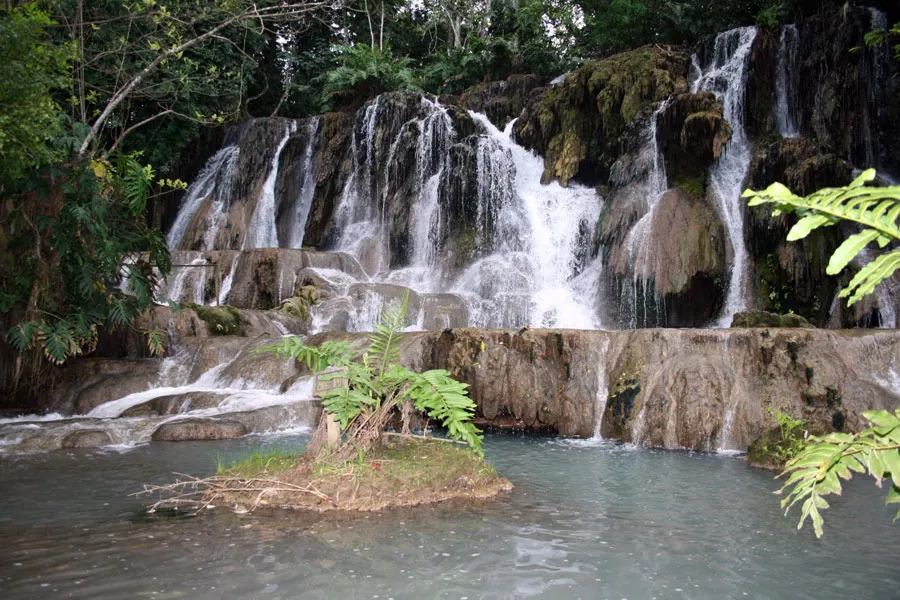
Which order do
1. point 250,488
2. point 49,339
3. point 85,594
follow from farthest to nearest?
point 49,339 < point 250,488 < point 85,594

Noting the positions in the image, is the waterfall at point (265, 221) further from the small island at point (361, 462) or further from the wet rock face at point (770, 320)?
the small island at point (361, 462)

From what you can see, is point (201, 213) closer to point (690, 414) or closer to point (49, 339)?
point (49, 339)

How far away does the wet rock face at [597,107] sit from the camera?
19359 millimetres

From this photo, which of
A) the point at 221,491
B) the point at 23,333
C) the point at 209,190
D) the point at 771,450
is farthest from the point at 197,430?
the point at 209,190

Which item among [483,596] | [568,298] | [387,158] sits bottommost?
[483,596]

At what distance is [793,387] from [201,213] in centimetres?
2035

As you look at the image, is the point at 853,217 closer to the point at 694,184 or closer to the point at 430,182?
the point at 694,184

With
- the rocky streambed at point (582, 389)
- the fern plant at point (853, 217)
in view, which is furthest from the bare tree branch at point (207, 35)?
the fern plant at point (853, 217)

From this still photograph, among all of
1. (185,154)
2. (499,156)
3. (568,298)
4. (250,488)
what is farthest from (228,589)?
(185,154)

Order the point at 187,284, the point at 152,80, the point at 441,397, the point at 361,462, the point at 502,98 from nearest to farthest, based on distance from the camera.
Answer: the point at 361,462
the point at 441,397
the point at 187,284
the point at 152,80
the point at 502,98

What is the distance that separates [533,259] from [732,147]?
5.85m

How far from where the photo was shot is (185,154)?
2669 cm

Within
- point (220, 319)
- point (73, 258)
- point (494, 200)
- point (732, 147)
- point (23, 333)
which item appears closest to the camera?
point (23, 333)

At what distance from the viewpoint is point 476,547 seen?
186 inches
